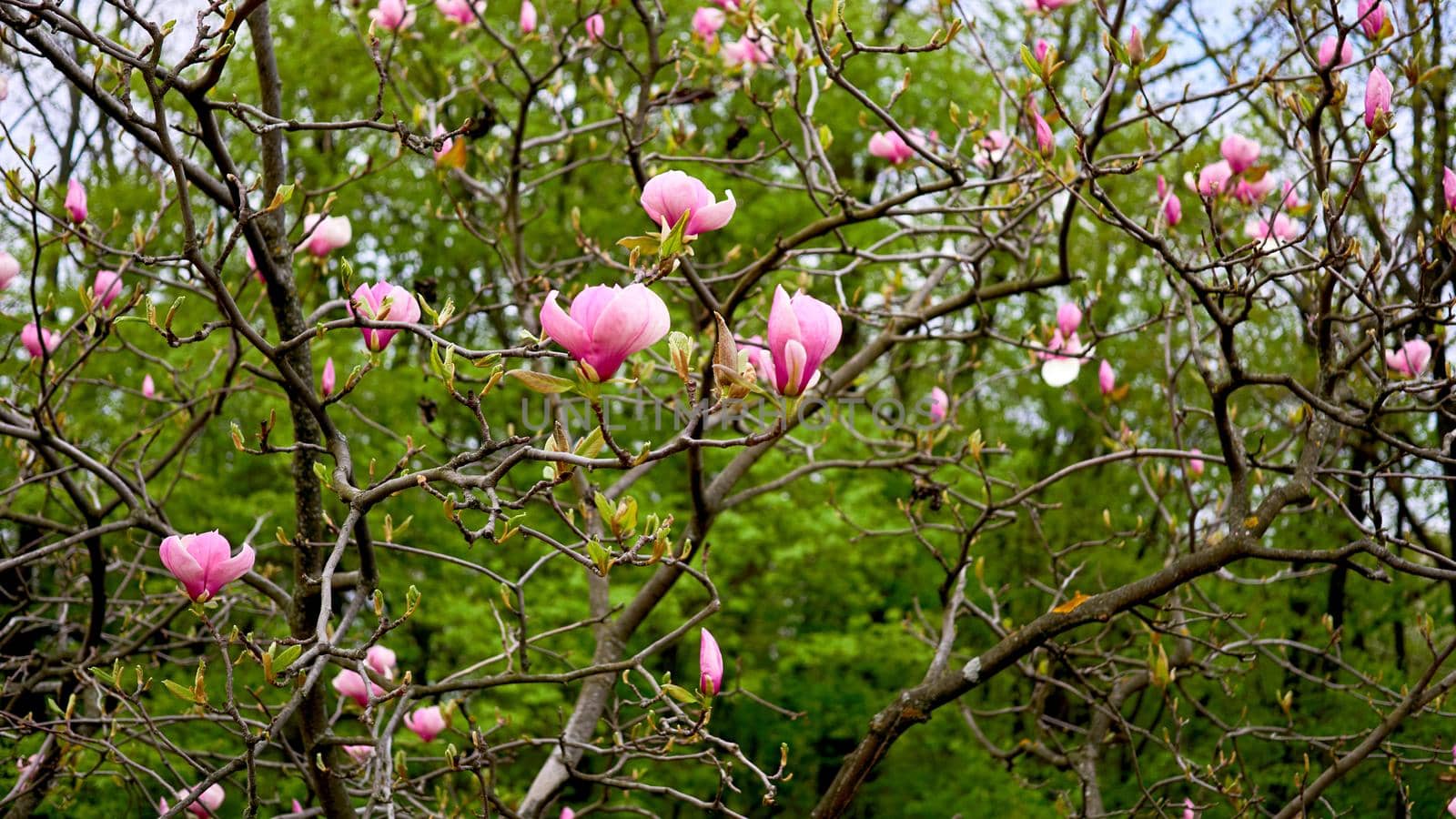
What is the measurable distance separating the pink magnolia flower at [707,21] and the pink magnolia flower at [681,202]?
8.25ft

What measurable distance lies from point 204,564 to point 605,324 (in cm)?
76

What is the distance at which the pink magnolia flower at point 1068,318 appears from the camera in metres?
3.29

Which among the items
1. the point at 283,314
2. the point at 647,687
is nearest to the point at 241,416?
the point at 647,687

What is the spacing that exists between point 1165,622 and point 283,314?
229 cm

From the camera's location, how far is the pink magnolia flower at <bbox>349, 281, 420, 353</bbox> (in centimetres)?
169

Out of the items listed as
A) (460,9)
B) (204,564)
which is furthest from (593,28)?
(204,564)

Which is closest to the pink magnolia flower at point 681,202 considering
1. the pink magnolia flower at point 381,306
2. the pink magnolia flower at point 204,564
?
the pink magnolia flower at point 381,306

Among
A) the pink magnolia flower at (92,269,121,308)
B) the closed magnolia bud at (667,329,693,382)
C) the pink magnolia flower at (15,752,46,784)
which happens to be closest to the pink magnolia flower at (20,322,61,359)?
the pink magnolia flower at (92,269,121,308)

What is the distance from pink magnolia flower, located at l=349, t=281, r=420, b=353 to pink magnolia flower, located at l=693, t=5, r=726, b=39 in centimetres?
233

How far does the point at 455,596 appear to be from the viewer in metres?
6.46

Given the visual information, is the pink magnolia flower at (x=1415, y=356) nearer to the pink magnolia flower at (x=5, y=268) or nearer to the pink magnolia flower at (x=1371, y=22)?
the pink magnolia flower at (x=1371, y=22)

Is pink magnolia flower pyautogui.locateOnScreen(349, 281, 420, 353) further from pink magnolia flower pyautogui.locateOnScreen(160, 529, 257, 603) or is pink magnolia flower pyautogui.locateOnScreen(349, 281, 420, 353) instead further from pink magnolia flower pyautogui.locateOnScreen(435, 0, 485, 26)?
pink magnolia flower pyautogui.locateOnScreen(435, 0, 485, 26)

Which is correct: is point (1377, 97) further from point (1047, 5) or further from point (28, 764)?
point (28, 764)

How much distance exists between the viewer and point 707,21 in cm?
392
